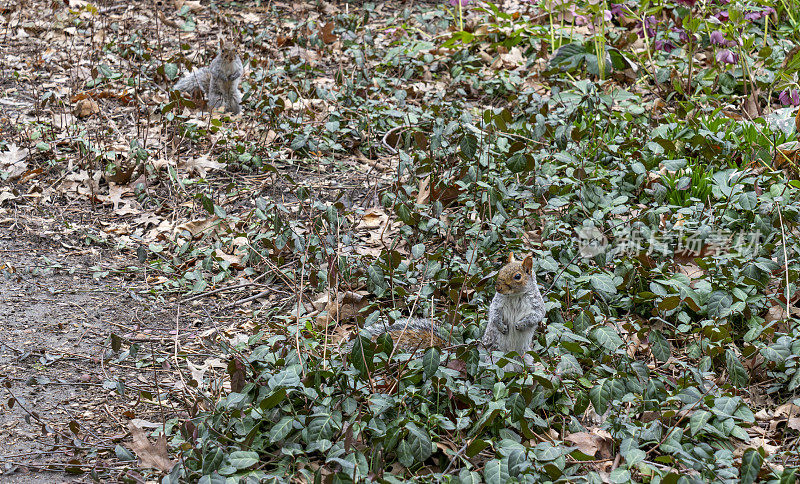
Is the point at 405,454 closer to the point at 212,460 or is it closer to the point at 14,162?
the point at 212,460

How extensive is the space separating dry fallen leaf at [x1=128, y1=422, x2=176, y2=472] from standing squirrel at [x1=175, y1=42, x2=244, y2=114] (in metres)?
3.58

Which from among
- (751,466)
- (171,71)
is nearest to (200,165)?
(171,71)

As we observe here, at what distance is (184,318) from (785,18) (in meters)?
5.61

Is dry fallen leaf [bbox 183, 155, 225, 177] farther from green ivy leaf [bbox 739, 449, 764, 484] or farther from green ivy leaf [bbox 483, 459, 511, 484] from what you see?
green ivy leaf [bbox 739, 449, 764, 484]

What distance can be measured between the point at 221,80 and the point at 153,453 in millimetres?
3804

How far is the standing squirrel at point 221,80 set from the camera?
5.88 m

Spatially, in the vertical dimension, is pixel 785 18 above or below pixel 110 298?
above

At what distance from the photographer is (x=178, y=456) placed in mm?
2846

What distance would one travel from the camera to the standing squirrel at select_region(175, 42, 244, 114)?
5.88m

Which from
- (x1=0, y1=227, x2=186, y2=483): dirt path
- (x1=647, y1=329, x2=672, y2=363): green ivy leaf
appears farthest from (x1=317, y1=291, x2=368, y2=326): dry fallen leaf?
(x1=647, y1=329, x2=672, y2=363): green ivy leaf

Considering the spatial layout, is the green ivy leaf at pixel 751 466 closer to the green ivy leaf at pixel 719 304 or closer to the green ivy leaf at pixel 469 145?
the green ivy leaf at pixel 719 304

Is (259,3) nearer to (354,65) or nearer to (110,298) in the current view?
(354,65)

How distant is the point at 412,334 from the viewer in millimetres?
3375

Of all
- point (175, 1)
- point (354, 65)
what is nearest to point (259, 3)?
point (175, 1)
